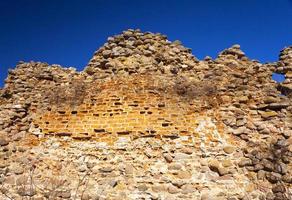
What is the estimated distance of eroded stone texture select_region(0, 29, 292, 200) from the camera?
6.15m

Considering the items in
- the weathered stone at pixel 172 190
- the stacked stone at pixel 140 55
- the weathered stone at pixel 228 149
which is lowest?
the weathered stone at pixel 172 190

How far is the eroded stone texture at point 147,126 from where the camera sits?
6152 millimetres

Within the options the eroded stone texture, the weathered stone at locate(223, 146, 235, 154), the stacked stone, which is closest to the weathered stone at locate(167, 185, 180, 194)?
the eroded stone texture

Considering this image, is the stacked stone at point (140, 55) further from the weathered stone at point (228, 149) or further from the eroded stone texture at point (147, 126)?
the weathered stone at point (228, 149)

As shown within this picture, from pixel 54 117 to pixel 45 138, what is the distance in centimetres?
44

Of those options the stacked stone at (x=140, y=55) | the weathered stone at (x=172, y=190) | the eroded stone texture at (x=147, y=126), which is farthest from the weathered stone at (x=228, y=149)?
the stacked stone at (x=140, y=55)

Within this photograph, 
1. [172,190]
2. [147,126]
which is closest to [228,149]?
[172,190]

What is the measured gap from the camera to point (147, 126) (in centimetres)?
656

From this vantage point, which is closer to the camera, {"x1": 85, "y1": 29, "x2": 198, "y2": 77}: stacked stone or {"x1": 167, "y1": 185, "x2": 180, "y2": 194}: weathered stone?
{"x1": 167, "y1": 185, "x2": 180, "y2": 194}: weathered stone

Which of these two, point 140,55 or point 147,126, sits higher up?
point 140,55

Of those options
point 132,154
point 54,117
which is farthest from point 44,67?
point 132,154

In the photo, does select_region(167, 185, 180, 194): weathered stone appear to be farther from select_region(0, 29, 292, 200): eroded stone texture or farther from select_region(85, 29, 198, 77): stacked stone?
select_region(85, 29, 198, 77): stacked stone

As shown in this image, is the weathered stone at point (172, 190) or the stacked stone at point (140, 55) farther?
the stacked stone at point (140, 55)

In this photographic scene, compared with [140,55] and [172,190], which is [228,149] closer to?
[172,190]
